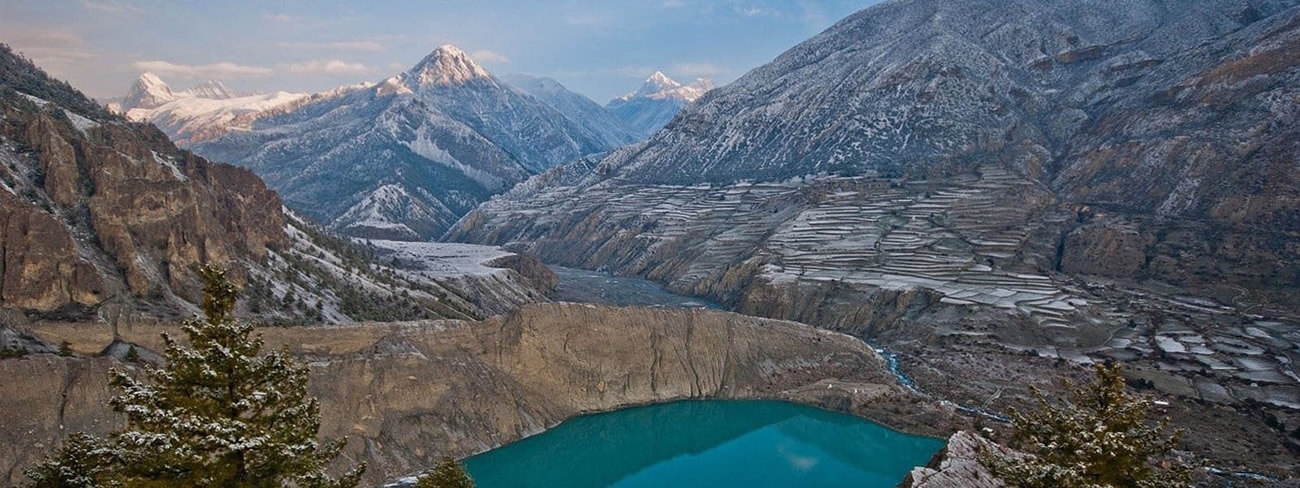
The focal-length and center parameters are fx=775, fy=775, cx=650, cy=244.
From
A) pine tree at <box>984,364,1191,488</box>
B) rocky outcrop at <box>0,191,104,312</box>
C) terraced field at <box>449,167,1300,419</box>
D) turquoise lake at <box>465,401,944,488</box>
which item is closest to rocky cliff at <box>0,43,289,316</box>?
rocky outcrop at <box>0,191,104,312</box>

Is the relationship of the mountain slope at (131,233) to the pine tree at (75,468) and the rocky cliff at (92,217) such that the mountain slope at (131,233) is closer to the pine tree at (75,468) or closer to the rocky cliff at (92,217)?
the rocky cliff at (92,217)

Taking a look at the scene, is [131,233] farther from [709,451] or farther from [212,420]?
[212,420]

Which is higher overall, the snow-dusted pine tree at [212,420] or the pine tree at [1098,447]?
the snow-dusted pine tree at [212,420]

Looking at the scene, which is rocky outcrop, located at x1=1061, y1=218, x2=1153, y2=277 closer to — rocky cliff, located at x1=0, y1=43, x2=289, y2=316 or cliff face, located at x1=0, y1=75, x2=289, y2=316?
rocky cliff, located at x1=0, y1=43, x2=289, y2=316

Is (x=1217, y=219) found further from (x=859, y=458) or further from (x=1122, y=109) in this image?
(x=859, y=458)

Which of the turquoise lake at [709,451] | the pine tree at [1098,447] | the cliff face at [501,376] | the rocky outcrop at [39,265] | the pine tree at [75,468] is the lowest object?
the turquoise lake at [709,451]

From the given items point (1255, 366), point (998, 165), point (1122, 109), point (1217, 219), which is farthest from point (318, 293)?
point (1122, 109)

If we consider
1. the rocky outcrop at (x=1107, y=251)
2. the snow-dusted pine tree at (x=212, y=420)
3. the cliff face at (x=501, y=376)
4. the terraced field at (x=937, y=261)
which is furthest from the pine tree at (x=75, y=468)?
the rocky outcrop at (x=1107, y=251)
